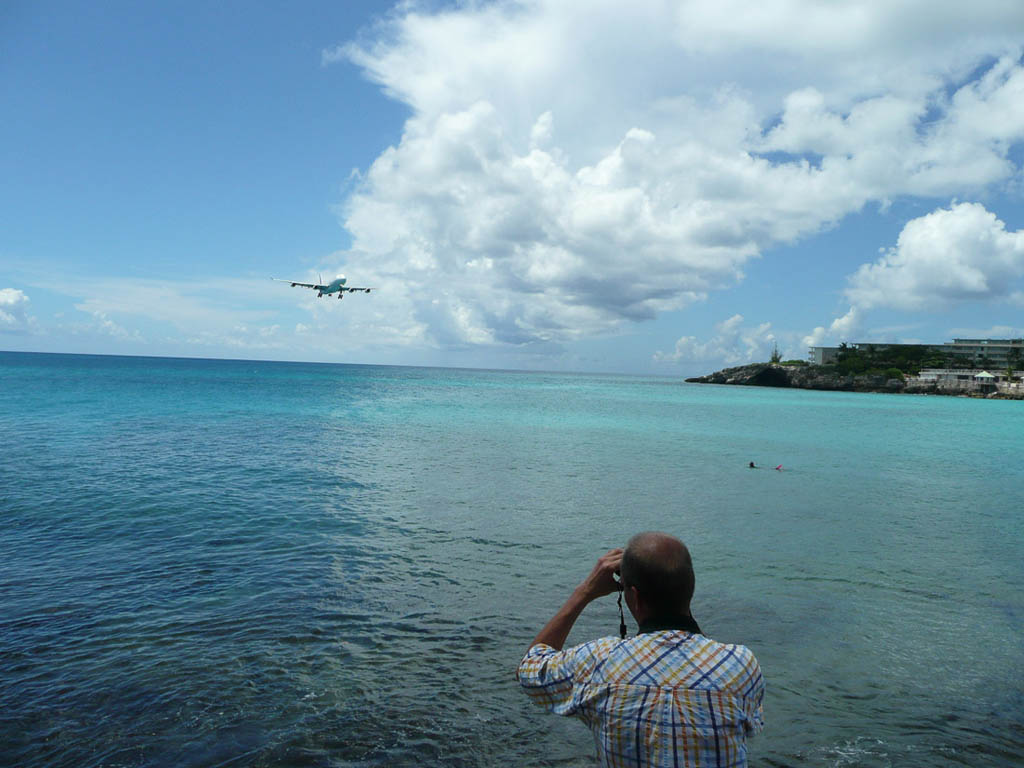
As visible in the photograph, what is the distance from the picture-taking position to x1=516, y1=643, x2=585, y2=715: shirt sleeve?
2.77 metres

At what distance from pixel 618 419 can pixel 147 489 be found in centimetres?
3855

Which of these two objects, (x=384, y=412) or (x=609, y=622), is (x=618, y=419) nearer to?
(x=384, y=412)

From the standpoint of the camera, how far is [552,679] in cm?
279

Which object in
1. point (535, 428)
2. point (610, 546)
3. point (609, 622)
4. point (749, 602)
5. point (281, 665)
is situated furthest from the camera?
point (535, 428)

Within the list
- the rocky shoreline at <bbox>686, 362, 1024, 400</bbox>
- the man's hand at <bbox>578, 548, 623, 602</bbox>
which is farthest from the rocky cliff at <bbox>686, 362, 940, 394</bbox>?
the man's hand at <bbox>578, 548, 623, 602</bbox>

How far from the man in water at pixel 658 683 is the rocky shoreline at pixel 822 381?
503 ft

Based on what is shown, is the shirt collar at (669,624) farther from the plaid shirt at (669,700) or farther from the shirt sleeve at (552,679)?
the shirt sleeve at (552,679)

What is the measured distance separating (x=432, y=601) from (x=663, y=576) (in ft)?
26.8

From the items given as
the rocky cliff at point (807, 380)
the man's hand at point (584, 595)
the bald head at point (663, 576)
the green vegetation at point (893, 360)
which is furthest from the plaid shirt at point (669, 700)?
Result: the green vegetation at point (893, 360)

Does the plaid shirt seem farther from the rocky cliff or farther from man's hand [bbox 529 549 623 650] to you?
the rocky cliff

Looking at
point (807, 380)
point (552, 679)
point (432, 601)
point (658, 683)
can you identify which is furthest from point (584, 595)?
point (807, 380)

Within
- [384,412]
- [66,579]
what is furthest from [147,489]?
[384,412]

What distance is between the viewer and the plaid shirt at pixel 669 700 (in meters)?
2.50

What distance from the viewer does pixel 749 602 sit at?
10625 millimetres
